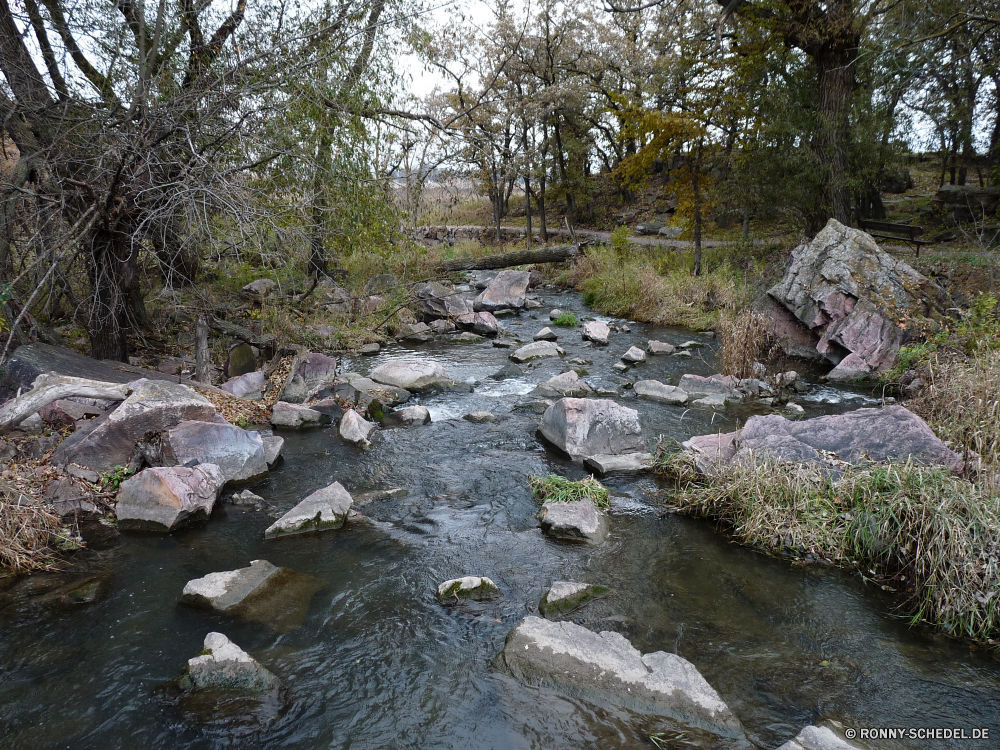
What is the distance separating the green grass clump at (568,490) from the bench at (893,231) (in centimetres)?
1285

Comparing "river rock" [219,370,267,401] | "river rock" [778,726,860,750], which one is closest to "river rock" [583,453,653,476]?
"river rock" [778,726,860,750]

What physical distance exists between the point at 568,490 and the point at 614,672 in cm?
224

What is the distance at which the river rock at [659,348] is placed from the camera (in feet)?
36.9

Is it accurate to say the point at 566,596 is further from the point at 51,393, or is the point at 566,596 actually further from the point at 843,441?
the point at 51,393

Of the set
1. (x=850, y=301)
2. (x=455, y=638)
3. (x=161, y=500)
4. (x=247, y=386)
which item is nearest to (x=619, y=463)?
(x=455, y=638)

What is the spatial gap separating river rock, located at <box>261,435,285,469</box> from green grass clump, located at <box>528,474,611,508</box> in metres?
2.82

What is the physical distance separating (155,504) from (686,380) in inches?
274

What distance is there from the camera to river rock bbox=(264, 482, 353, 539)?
16.5 feet

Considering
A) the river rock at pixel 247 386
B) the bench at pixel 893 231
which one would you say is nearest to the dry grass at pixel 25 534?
the river rock at pixel 247 386

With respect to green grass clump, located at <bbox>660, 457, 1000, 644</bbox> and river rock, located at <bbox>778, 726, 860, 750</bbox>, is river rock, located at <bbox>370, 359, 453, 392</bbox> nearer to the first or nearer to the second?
green grass clump, located at <bbox>660, 457, 1000, 644</bbox>

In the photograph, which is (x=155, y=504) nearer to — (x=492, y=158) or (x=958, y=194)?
(x=492, y=158)

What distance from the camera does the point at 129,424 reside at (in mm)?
5715

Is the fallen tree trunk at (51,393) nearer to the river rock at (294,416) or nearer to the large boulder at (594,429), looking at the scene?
the river rock at (294,416)

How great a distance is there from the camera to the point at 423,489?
593 centimetres
